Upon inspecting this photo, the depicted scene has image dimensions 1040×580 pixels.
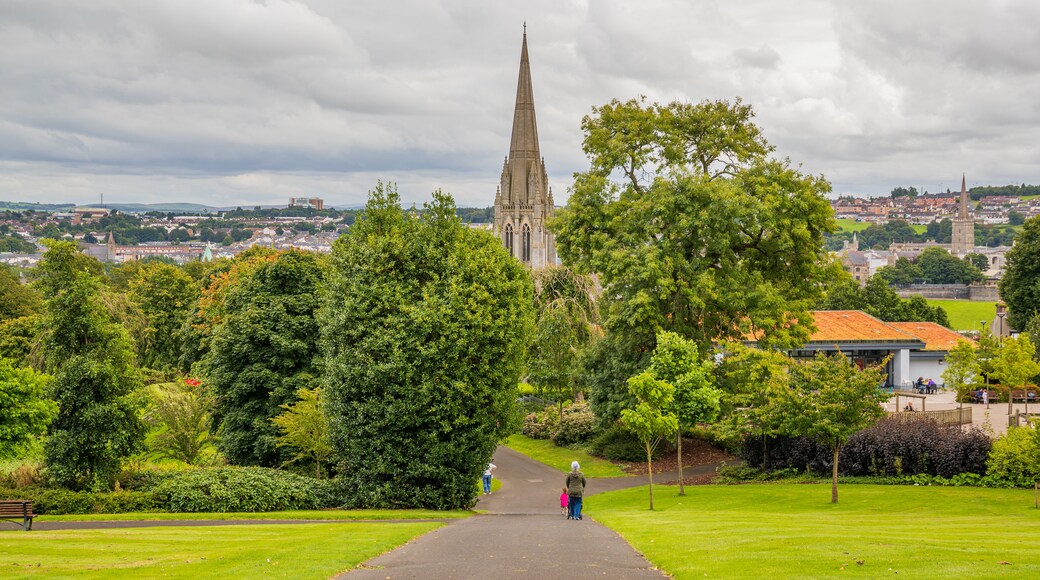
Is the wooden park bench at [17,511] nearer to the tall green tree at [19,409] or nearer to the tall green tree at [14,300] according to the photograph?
the tall green tree at [19,409]

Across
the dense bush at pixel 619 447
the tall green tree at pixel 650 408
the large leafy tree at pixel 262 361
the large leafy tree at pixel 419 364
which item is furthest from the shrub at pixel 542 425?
the tall green tree at pixel 650 408

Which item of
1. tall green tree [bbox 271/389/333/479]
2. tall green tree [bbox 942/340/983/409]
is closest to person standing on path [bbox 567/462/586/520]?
tall green tree [bbox 271/389/333/479]

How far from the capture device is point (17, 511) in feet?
69.2

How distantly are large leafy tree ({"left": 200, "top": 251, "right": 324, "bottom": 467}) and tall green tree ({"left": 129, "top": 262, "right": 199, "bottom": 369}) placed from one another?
25988mm

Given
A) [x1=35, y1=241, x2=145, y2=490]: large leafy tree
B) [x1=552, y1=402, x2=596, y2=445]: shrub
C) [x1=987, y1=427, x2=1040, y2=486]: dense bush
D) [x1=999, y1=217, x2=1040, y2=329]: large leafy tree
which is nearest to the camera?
[x1=987, y1=427, x2=1040, y2=486]: dense bush

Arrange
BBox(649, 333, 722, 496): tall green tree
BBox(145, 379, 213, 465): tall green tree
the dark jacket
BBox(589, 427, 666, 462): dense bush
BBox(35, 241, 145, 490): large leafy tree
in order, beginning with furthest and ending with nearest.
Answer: BBox(589, 427, 666, 462): dense bush → BBox(145, 379, 213, 465): tall green tree → BBox(649, 333, 722, 496): tall green tree → BBox(35, 241, 145, 490): large leafy tree → the dark jacket

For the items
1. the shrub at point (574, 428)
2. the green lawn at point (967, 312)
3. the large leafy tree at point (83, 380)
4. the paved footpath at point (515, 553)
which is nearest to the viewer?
the paved footpath at point (515, 553)

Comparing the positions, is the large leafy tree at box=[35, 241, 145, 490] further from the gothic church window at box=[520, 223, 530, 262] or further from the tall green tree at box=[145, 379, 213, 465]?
the gothic church window at box=[520, 223, 530, 262]

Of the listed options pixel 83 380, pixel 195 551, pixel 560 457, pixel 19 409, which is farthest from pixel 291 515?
pixel 560 457

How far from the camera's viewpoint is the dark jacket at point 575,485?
2373 centimetres

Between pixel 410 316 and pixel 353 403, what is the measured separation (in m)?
3.06

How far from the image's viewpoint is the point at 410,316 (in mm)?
26688

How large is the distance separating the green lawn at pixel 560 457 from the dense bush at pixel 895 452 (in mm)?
6751

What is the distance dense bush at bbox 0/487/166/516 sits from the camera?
23.8 metres
